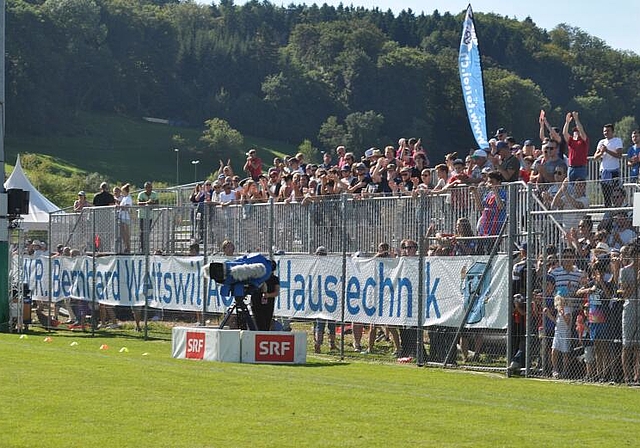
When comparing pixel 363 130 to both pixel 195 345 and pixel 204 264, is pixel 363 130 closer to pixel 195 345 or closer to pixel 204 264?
pixel 204 264

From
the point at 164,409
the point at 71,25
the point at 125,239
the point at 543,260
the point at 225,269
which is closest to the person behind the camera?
the point at 164,409

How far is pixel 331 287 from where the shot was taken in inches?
903

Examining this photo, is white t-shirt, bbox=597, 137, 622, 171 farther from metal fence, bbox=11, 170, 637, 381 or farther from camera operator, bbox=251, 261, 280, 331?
camera operator, bbox=251, 261, 280, 331

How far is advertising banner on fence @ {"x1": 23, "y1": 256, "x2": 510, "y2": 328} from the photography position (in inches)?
782

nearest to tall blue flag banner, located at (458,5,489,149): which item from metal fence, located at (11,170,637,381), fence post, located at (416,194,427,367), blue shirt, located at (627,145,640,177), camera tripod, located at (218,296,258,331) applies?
blue shirt, located at (627,145,640,177)

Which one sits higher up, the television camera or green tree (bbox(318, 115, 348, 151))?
green tree (bbox(318, 115, 348, 151))

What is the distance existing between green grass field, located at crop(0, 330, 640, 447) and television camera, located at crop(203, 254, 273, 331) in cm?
115

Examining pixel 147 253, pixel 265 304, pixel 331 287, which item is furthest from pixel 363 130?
pixel 265 304

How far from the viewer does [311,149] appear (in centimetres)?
13938

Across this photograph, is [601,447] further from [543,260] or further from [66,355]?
[66,355]

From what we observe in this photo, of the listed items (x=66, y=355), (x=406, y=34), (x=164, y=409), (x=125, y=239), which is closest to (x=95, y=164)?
(x=406, y=34)

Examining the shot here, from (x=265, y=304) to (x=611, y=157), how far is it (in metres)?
6.57

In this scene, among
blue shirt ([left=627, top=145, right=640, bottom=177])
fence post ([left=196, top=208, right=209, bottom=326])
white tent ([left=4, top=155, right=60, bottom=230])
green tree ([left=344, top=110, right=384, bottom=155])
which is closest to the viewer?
blue shirt ([left=627, top=145, right=640, bottom=177])

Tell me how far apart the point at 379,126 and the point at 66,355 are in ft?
396
